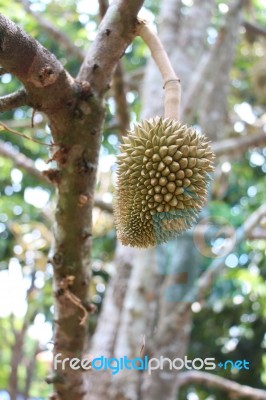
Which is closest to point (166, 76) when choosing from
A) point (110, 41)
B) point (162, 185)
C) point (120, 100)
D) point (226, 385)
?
point (110, 41)

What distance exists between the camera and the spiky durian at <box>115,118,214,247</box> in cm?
96

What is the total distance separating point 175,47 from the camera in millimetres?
2904

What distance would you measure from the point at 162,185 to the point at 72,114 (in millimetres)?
240

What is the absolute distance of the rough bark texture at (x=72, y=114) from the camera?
92 centimetres

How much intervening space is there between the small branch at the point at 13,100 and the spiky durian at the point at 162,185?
23 centimetres

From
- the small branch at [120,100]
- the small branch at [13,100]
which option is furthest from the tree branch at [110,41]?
the small branch at [120,100]

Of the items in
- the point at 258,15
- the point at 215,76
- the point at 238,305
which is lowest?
the point at 238,305

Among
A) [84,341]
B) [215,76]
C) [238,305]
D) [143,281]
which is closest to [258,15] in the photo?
[215,76]

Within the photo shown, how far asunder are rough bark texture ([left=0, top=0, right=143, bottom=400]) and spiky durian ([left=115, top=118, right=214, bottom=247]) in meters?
0.12

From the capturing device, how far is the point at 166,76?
1.04 metres

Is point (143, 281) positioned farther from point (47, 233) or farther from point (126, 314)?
point (47, 233)

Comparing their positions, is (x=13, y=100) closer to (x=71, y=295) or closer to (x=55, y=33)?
(x=71, y=295)

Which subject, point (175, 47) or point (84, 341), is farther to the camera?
point (175, 47)

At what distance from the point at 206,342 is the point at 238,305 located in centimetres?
38
